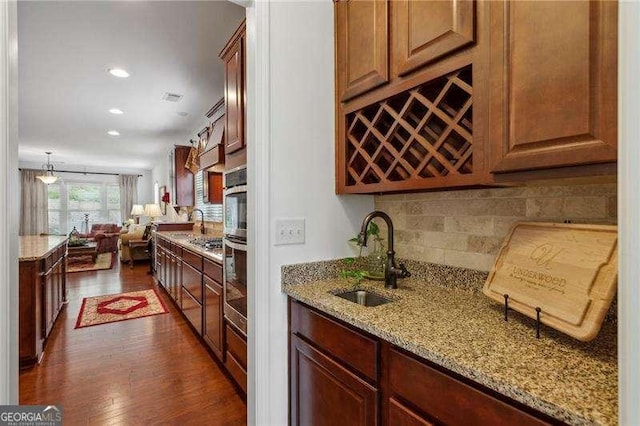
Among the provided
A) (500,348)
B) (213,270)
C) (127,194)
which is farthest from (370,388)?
(127,194)

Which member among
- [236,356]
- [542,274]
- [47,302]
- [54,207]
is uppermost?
[54,207]

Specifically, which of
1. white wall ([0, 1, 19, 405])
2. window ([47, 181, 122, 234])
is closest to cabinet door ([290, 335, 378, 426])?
white wall ([0, 1, 19, 405])

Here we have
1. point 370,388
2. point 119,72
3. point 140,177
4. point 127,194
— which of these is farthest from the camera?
point 140,177

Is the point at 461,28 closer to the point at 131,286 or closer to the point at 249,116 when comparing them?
the point at 249,116

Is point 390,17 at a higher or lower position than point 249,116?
higher

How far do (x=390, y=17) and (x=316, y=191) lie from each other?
829mm

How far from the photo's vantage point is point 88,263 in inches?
276

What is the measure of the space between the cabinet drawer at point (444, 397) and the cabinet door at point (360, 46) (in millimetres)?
1100

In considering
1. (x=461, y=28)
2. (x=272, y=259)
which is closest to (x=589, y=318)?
(x=461, y=28)

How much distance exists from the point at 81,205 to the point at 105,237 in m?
2.32

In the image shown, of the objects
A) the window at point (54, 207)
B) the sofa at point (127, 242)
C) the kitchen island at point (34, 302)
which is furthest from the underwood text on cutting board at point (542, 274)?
the window at point (54, 207)

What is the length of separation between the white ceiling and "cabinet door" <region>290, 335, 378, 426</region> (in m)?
2.29

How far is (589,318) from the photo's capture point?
77cm

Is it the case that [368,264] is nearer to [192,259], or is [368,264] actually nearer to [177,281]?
[192,259]
